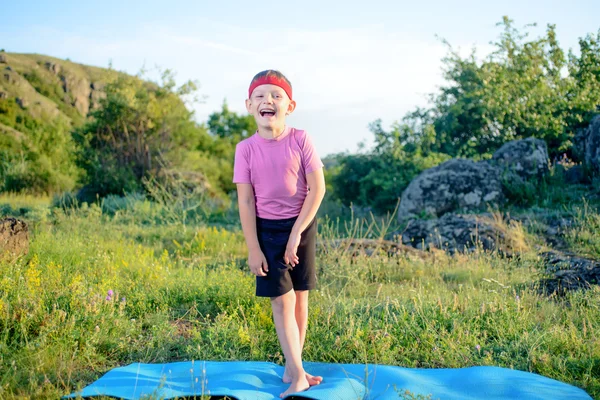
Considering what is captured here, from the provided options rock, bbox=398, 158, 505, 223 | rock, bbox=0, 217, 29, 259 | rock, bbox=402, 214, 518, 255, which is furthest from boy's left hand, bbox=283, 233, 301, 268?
rock, bbox=398, 158, 505, 223

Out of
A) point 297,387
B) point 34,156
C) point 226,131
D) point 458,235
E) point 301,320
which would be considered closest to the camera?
point 297,387

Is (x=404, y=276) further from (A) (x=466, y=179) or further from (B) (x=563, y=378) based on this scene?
(A) (x=466, y=179)

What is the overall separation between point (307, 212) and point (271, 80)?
826mm

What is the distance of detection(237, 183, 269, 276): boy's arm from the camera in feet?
11.7

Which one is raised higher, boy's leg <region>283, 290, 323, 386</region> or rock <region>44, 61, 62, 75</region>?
rock <region>44, 61, 62, 75</region>

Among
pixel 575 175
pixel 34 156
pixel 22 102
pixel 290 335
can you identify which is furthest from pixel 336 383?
pixel 22 102

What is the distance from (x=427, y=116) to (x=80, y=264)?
10506mm

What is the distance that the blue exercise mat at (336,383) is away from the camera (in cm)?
342

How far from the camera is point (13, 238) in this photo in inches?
226

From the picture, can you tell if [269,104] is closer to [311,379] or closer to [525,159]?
[311,379]

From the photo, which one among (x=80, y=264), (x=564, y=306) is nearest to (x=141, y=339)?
(x=80, y=264)

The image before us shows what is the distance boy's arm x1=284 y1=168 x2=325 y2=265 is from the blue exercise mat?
803mm

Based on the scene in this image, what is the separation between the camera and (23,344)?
156 inches

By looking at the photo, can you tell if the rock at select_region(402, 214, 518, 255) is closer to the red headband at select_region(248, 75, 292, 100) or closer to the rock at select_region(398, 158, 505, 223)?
the rock at select_region(398, 158, 505, 223)
